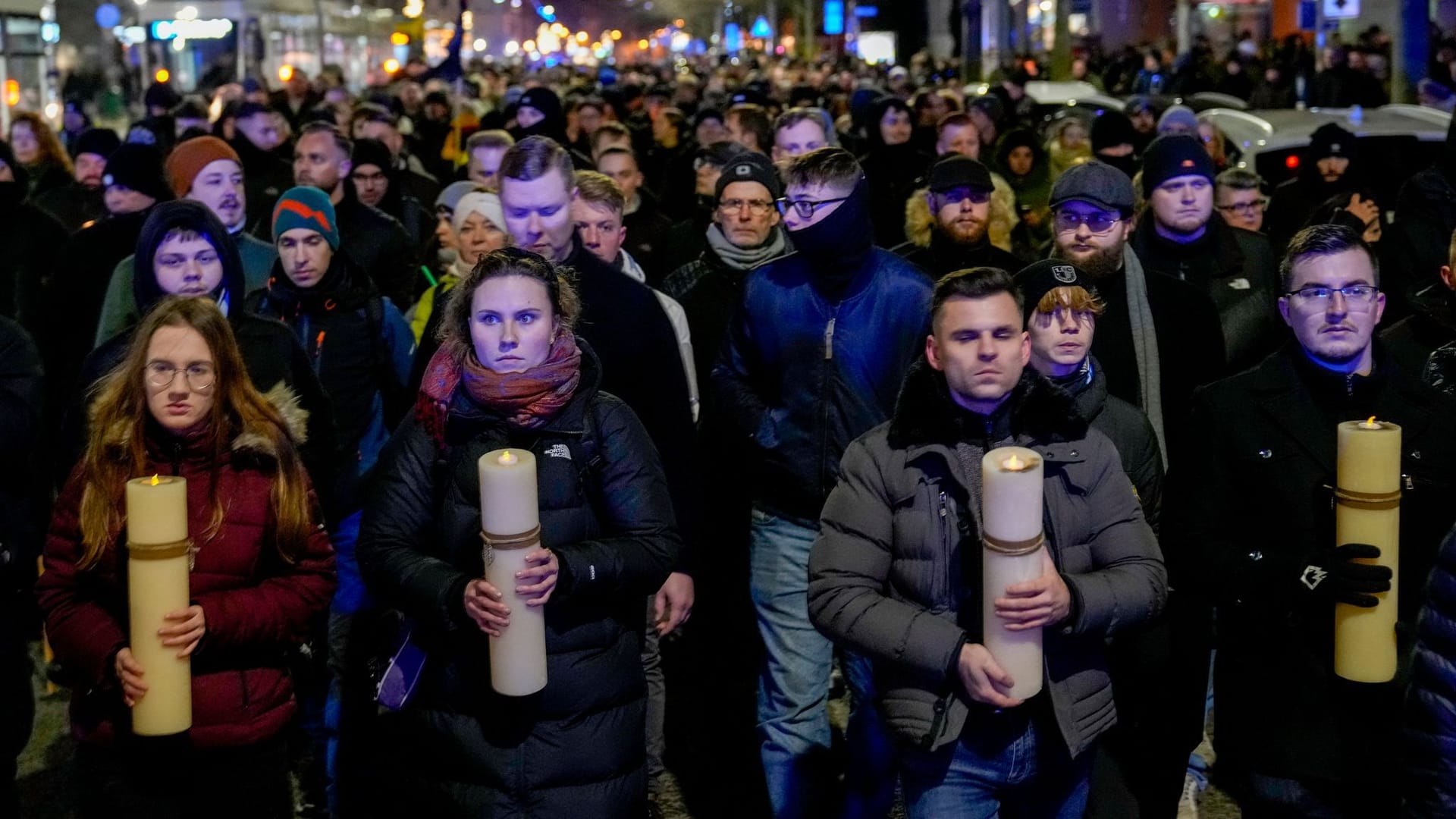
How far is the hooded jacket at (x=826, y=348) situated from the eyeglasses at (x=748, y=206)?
1.55 metres

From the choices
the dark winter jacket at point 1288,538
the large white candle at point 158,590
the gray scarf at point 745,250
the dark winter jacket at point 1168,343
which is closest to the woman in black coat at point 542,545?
the large white candle at point 158,590

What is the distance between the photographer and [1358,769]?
4.35m

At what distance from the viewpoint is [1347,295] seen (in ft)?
14.9

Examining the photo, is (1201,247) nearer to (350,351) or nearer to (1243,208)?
(1243,208)

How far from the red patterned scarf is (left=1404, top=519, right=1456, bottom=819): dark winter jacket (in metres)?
1.93

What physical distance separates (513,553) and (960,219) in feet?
12.3

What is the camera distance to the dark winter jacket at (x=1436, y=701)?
3.49 m

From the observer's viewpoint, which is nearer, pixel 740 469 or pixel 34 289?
pixel 740 469

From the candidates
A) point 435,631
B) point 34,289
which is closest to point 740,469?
point 435,631

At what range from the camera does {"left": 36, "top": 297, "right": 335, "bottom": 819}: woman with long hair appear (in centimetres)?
436

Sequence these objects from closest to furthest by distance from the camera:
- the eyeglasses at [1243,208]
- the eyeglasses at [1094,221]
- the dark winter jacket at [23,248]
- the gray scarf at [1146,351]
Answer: the gray scarf at [1146,351] < the eyeglasses at [1094,221] < the eyeglasses at [1243,208] < the dark winter jacket at [23,248]

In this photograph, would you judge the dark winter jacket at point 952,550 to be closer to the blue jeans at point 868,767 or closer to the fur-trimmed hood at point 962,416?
the fur-trimmed hood at point 962,416

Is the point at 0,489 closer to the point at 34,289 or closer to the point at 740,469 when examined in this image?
the point at 740,469

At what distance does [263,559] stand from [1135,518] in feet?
6.80
